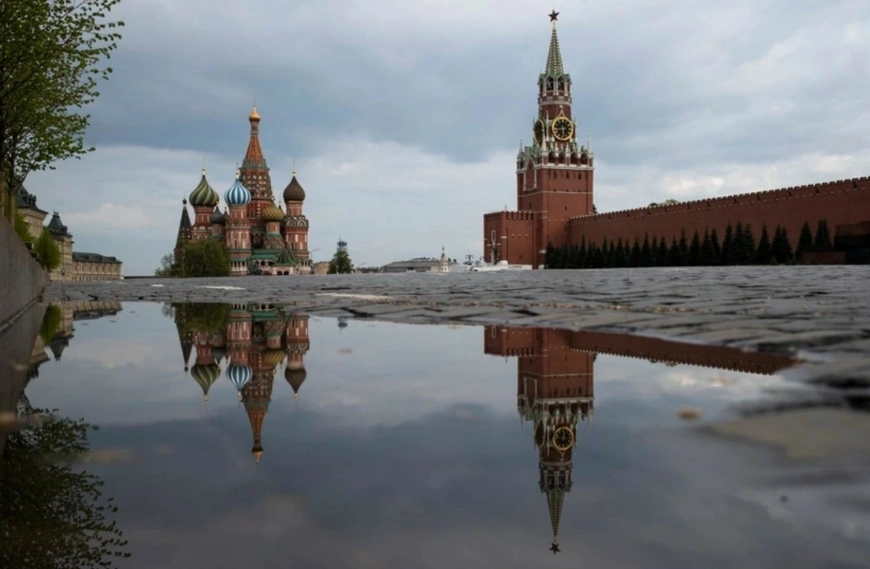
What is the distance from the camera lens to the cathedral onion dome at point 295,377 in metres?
2.06

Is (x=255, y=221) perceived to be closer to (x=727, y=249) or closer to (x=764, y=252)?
(x=727, y=249)

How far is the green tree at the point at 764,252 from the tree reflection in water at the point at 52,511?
127 ft

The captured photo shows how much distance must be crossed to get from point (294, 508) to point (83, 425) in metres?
0.79

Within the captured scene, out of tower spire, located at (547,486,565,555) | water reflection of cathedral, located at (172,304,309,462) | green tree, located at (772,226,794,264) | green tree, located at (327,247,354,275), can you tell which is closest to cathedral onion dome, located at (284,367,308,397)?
water reflection of cathedral, located at (172,304,309,462)

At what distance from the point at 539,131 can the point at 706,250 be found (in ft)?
96.2

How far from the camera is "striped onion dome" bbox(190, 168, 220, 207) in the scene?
69188 mm

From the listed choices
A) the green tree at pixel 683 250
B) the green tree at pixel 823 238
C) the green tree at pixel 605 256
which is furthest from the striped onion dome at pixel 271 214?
the green tree at pixel 823 238

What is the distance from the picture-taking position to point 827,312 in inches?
156

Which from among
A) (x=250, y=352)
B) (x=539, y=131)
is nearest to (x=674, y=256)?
(x=539, y=131)

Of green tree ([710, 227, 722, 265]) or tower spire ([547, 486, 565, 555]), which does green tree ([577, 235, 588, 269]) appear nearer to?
green tree ([710, 227, 722, 265])

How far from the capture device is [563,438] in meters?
1.36

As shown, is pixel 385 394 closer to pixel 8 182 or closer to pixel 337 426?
pixel 337 426

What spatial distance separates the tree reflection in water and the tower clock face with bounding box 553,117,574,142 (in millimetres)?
67214

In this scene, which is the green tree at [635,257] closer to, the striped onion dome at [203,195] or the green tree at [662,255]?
the green tree at [662,255]
